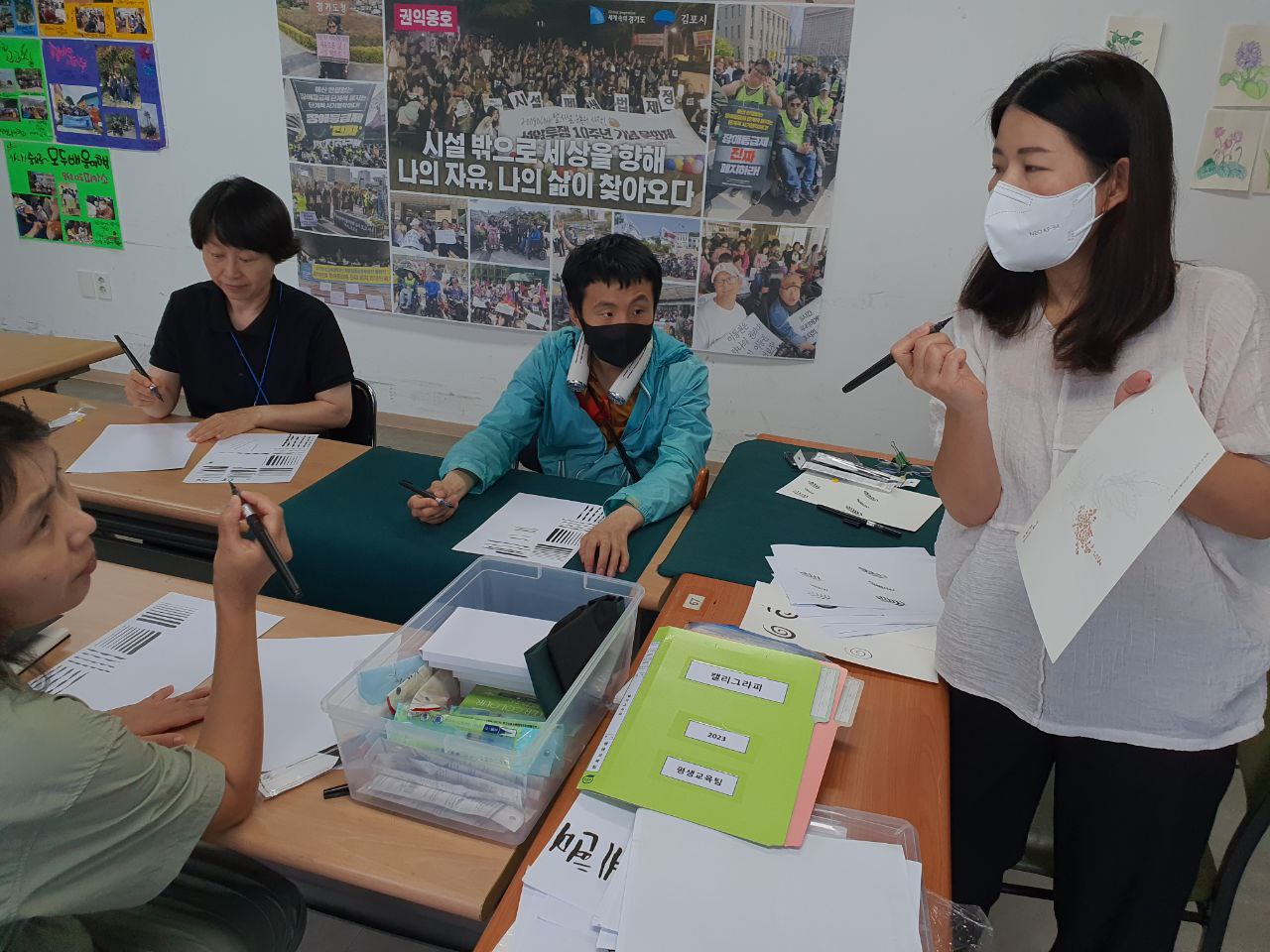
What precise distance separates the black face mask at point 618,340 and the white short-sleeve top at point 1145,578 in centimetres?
91

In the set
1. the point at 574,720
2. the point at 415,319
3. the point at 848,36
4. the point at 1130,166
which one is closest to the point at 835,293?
the point at 848,36

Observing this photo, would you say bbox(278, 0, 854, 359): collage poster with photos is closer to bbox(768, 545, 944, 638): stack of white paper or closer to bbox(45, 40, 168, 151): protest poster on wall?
bbox(45, 40, 168, 151): protest poster on wall

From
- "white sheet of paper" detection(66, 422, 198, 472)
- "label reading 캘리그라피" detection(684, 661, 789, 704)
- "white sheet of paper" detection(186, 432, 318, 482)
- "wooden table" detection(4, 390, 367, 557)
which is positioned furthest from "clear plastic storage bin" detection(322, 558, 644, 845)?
"white sheet of paper" detection(66, 422, 198, 472)

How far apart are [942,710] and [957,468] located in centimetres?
36

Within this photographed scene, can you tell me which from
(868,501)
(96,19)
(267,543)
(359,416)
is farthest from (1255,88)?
(96,19)

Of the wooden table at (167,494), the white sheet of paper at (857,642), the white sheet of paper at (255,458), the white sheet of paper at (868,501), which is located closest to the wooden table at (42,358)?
the wooden table at (167,494)

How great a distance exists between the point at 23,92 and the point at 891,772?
16.2 feet

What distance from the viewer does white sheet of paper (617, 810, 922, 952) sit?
0.80 m

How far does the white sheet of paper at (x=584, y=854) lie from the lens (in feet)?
2.81

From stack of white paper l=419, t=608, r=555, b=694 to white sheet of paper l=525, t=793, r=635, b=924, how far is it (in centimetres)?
19

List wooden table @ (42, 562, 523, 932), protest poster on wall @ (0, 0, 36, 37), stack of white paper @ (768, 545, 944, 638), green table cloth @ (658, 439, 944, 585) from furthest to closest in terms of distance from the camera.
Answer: protest poster on wall @ (0, 0, 36, 37), green table cloth @ (658, 439, 944, 585), stack of white paper @ (768, 545, 944, 638), wooden table @ (42, 562, 523, 932)

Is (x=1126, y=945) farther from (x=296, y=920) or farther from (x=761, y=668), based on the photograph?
(x=296, y=920)

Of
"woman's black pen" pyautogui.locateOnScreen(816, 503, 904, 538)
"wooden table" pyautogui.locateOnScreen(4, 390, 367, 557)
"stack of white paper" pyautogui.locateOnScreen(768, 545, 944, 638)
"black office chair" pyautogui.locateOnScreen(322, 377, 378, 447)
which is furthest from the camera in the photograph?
"black office chair" pyautogui.locateOnScreen(322, 377, 378, 447)

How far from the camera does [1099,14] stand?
9.15 ft
